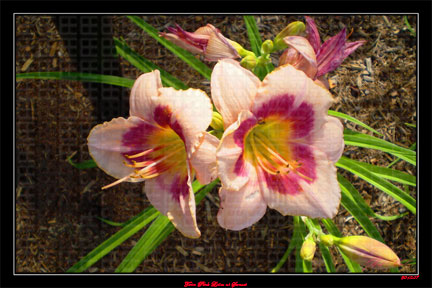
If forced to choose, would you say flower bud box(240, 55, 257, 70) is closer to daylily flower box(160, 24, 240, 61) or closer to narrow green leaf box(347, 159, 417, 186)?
daylily flower box(160, 24, 240, 61)

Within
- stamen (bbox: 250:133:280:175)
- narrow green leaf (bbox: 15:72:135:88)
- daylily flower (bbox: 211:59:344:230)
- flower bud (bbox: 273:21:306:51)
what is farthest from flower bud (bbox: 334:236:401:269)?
narrow green leaf (bbox: 15:72:135:88)

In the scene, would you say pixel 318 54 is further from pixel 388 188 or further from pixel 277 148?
pixel 388 188

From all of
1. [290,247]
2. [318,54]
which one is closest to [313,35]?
[318,54]

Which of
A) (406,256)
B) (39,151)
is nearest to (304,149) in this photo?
(406,256)

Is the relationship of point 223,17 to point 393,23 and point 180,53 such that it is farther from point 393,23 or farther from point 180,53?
point 393,23

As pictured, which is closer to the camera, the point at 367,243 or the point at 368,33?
the point at 367,243

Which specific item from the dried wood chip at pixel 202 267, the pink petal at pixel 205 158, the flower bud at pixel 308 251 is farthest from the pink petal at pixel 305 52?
the dried wood chip at pixel 202 267
